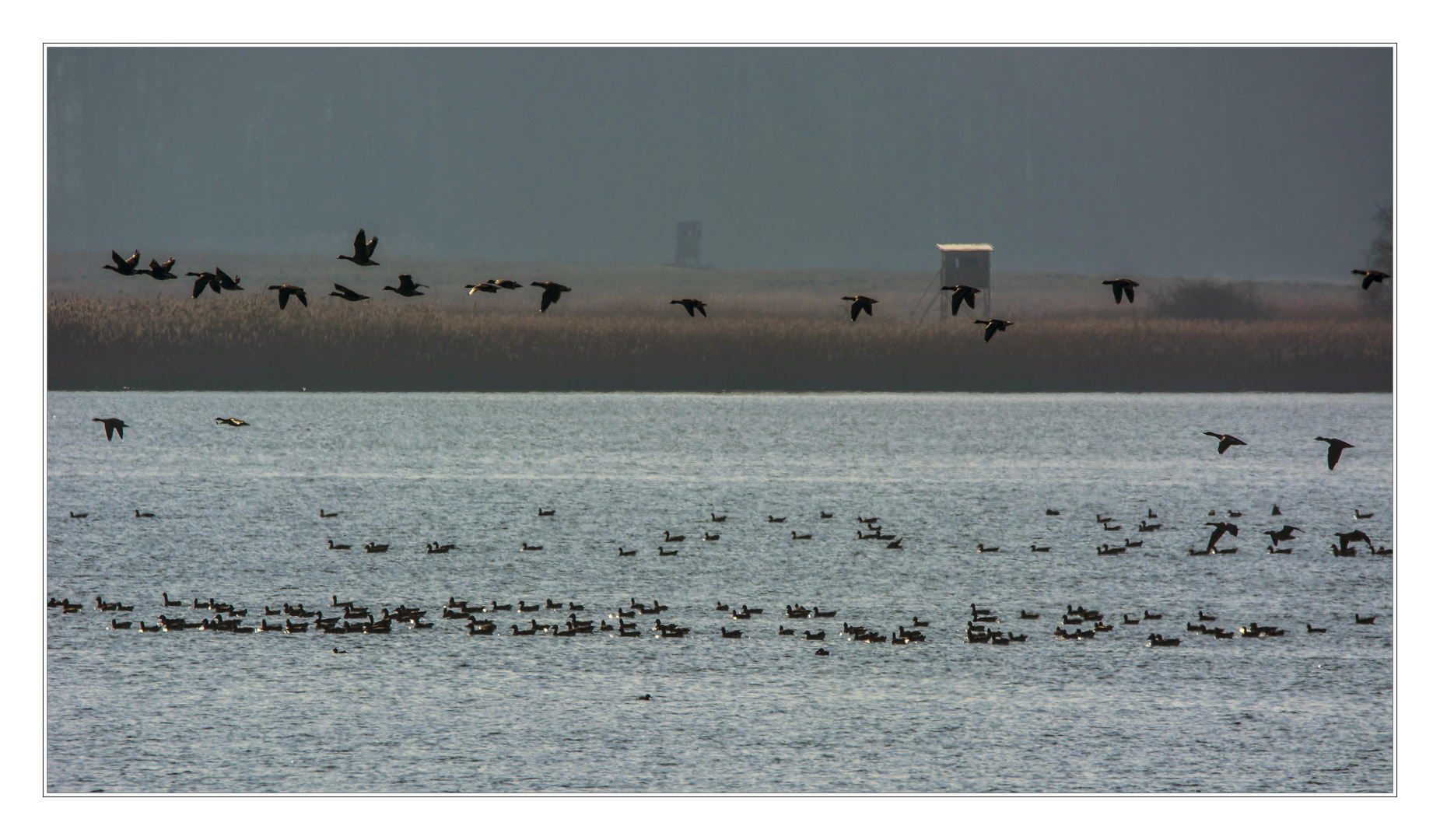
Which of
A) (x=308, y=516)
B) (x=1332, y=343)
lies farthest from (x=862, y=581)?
(x=1332, y=343)

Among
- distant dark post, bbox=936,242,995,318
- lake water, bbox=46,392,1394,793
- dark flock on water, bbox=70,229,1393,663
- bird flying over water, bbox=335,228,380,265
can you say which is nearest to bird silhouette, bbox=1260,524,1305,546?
lake water, bbox=46,392,1394,793

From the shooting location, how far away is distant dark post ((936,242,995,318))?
114 metres

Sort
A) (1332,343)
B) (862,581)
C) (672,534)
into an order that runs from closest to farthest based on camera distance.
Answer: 1. (862,581)
2. (672,534)
3. (1332,343)

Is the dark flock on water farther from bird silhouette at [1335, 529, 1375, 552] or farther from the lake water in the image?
bird silhouette at [1335, 529, 1375, 552]

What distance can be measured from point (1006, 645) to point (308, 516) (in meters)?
37.4

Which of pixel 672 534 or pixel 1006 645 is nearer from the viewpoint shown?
pixel 1006 645

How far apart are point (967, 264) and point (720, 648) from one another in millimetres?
88257

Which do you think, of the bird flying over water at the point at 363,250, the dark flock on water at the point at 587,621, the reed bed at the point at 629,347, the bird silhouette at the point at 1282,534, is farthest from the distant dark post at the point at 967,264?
the bird flying over water at the point at 363,250

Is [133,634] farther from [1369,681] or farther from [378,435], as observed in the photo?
[378,435]

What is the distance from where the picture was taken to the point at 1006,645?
3244 centimetres

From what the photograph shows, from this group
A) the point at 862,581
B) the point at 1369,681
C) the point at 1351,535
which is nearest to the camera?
the point at 1369,681

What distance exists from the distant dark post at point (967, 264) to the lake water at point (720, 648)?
1435 inches

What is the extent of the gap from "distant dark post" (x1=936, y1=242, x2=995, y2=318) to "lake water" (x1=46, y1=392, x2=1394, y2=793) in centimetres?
3646

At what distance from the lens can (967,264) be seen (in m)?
116
